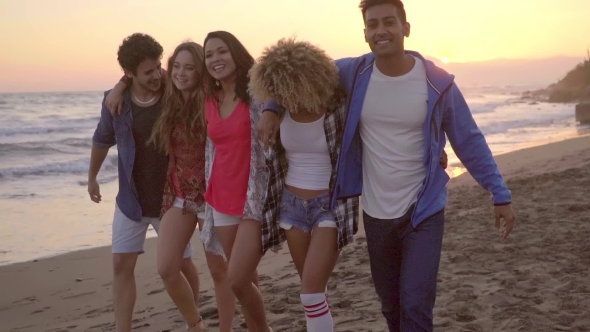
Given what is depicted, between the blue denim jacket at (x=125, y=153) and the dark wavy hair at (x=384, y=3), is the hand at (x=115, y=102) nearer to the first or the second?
the blue denim jacket at (x=125, y=153)

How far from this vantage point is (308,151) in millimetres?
3510

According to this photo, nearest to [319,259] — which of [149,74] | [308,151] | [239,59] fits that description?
[308,151]

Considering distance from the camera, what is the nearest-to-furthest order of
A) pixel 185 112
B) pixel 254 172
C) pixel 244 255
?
pixel 244 255, pixel 254 172, pixel 185 112

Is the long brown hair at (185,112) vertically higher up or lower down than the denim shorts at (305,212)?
higher up

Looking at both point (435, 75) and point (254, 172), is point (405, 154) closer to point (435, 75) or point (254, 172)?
point (435, 75)

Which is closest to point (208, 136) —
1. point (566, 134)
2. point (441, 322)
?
point (441, 322)

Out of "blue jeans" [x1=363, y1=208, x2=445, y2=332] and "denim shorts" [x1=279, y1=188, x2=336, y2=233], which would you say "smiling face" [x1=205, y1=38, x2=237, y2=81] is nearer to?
"denim shorts" [x1=279, y1=188, x2=336, y2=233]

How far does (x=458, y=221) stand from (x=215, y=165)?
4462 mm

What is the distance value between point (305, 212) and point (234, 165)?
603 mm

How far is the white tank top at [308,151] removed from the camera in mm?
3469

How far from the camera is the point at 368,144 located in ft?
11.1

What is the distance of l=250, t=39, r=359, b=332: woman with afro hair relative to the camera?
3.40 meters

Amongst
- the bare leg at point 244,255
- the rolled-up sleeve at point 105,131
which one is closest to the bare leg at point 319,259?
the bare leg at point 244,255

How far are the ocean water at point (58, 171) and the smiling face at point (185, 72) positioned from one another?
15.4 ft
